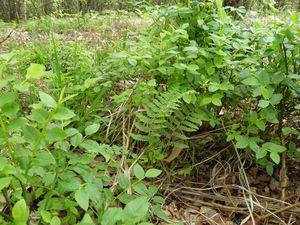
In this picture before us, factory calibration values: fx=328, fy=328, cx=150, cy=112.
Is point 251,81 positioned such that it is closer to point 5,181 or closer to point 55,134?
point 55,134

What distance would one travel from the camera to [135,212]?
0.98 metres

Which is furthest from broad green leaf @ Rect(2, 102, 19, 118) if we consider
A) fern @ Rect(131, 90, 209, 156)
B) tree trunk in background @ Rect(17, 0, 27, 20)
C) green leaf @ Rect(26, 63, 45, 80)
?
tree trunk in background @ Rect(17, 0, 27, 20)

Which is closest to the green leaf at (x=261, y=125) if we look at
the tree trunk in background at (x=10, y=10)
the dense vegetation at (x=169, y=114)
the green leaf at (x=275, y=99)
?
the dense vegetation at (x=169, y=114)

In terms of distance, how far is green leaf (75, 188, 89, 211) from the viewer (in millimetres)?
1014

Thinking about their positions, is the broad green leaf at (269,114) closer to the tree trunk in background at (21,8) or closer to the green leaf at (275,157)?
the green leaf at (275,157)

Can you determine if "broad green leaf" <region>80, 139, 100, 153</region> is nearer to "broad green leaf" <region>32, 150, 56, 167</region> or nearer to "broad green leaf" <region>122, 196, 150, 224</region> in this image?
"broad green leaf" <region>32, 150, 56, 167</region>

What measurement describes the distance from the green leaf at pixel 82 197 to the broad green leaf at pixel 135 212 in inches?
5.0

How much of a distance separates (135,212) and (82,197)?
0.18 metres

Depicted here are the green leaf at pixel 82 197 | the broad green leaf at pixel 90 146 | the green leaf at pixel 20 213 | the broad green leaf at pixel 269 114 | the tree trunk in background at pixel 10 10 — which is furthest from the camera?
the tree trunk in background at pixel 10 10

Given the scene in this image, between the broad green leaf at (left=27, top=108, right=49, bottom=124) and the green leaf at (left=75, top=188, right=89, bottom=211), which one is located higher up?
the broad green leaf at (left=27, top=108, right=49, bottom=124)

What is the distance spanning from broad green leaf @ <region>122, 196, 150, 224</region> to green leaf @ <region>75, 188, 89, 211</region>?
126 mm

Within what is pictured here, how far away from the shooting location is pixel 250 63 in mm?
1712

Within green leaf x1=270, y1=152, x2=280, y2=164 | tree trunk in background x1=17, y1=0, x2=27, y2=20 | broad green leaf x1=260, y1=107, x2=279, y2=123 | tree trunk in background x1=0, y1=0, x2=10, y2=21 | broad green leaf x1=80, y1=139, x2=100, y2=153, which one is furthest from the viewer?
tree trunk in background x1=0, y1=0, x2=10, y2=21

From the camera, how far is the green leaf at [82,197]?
1014 mm
